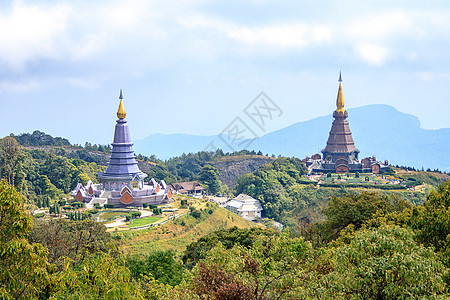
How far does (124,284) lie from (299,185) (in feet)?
171

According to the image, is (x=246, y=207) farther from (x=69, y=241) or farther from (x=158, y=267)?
(x=69, y=241)

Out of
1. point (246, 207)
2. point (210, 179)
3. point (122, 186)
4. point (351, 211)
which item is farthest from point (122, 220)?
point (210, 179)

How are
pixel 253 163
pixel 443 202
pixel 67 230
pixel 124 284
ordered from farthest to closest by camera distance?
pixel 253 163, pixel 67 230, pixel 443 202, pixel 124 284

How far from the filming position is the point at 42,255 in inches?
476

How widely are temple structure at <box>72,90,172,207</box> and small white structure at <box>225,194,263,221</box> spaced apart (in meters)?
10.3

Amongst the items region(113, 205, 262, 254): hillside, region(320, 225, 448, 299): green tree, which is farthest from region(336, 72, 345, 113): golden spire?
region(320, 225, 448, 299): green tree

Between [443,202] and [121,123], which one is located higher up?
[121,123]

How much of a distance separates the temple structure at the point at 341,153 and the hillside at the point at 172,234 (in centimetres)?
2662

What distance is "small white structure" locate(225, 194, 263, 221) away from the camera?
5388cm

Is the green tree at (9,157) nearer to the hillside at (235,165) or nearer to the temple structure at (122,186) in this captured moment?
the temple structure at (122,186)

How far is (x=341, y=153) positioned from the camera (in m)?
67.6

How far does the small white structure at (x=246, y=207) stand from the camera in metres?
53.9

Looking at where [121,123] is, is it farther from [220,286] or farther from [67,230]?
[220,286]

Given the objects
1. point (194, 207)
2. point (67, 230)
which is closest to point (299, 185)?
point (194, 207)
